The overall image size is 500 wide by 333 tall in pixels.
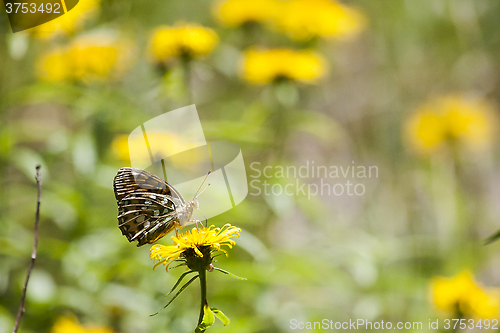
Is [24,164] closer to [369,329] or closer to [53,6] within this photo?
[53,6]

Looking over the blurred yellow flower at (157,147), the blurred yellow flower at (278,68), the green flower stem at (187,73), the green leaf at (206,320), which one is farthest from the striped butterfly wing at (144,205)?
the blurred yellow flower at (278,68)

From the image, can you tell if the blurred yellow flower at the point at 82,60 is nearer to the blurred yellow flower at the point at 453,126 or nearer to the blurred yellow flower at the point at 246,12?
the blurred yellow flower at the point at 246,12

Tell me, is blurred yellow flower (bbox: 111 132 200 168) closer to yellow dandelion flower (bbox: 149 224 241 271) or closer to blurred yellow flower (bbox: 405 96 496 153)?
yellow dandelion flower (bbox: 149 224 241 271)

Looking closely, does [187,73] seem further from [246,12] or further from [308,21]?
[308,21]

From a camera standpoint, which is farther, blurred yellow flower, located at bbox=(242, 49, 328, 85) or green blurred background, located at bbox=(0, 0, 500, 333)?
blurred yellow flower, located at bbox=(242, 49, 328, 85)

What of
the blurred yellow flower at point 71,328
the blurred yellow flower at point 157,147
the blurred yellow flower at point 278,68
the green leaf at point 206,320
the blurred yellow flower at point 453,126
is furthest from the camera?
the blurred yellow flower at point 453,126

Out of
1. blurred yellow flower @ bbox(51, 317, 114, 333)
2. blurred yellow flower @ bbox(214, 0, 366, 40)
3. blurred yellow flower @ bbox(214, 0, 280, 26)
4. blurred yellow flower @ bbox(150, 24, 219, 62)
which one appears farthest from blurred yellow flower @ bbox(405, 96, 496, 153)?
blurred yellow flower @ bbox(51, 317, 114, 333)

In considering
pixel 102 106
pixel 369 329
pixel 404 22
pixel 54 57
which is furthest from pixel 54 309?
pixel 404 22
